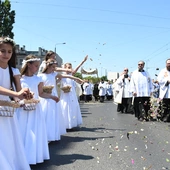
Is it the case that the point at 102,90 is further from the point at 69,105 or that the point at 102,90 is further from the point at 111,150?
the point at 111,150

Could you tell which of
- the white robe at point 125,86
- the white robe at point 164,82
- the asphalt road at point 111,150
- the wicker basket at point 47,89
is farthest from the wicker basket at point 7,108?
the white robe at point 125,86

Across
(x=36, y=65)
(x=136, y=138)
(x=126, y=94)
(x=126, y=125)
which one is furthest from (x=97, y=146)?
(x=126, y=94)

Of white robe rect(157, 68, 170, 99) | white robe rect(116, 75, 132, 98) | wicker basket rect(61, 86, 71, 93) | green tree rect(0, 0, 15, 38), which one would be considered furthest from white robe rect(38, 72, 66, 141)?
green tree rect(0, 0, 15, 38)

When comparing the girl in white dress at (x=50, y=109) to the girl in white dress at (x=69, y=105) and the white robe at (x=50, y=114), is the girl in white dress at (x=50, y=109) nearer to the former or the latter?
the white robe at (x=50, y=114)

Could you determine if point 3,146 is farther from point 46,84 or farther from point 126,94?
point 126,94

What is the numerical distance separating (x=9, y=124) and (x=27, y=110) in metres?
1.52

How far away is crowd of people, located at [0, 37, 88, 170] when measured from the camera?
365 cm

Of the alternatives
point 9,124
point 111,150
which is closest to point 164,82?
point 111,150

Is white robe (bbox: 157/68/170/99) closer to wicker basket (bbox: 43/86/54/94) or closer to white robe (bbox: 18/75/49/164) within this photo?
wicker basket (bbox: 43/86/54/94)

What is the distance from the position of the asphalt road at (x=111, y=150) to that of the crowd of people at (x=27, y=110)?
432mm

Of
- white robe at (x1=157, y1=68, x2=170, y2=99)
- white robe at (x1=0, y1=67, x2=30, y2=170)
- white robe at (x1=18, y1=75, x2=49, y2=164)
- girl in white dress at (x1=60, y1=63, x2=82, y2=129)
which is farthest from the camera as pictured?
white robe at (x1=157, y1=68, x2=170, y2=99)

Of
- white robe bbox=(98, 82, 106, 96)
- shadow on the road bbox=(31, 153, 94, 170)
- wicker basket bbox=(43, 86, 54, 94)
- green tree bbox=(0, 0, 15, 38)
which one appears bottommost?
shadow on the road bbox=(31, 153, 94, 170)

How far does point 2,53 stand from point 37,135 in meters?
1.97

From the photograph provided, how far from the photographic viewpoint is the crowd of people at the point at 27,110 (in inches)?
144
